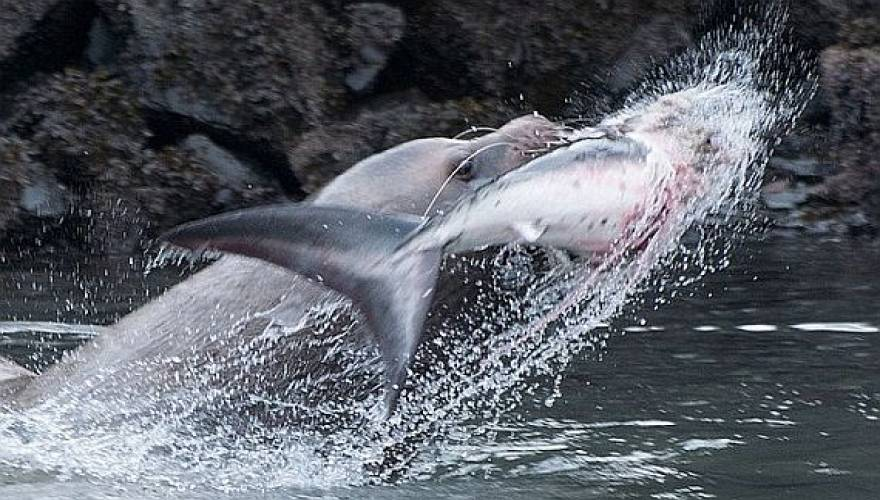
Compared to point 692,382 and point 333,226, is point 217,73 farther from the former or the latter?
point 333,226

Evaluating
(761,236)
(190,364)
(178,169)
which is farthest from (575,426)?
(178,169)

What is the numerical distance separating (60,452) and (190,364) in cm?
46

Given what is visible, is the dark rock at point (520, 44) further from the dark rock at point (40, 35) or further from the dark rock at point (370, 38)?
the dark rock at point (40, 35)

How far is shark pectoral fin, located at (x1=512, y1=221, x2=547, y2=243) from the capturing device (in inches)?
158

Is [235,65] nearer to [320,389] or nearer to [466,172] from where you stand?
[466,172]

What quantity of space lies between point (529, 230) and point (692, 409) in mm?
2152

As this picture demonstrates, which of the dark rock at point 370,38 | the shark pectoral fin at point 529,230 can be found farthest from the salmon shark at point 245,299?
the dark rock at point 370,38

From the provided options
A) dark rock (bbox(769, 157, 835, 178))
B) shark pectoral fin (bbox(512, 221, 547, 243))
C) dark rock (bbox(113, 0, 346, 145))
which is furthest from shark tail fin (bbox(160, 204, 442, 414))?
dark rock (bbox(769, 157, 835, 178))

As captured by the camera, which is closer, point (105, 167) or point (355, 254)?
point (355, 254)

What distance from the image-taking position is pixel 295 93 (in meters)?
12.8

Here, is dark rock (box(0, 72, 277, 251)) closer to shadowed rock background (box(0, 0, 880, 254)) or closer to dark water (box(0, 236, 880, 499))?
shadowed rock background (box(0, 0, 880, 254))

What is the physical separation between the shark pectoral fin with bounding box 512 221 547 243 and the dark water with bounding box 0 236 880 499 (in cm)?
96

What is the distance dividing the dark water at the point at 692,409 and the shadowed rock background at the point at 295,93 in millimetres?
Answer: 2735

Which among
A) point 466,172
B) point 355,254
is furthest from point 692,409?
point 355,254
